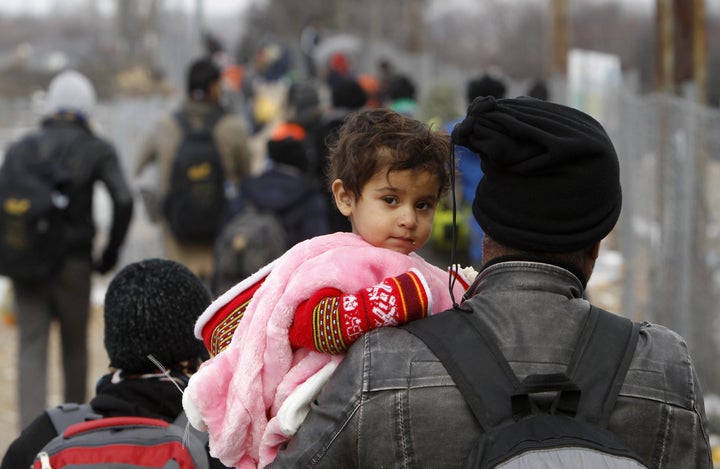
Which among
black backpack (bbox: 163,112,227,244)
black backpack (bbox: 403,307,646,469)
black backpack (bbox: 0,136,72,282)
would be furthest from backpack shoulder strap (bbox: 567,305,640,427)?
black backpack (bbox: 163,112,227,244)

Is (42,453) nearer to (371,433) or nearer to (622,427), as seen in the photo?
(371,433)

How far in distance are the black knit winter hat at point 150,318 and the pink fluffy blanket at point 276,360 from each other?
0.75m

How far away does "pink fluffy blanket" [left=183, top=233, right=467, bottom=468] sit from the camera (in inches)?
106

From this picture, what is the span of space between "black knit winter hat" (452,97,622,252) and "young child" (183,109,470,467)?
0.80 ft

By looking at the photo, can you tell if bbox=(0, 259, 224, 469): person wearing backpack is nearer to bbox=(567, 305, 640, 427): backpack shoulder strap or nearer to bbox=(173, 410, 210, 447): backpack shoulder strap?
bbox=(173, 410, 210, 447): backpack shoulder strap

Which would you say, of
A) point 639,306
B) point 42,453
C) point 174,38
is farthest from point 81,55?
point 42,453

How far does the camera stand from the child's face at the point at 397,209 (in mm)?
2889

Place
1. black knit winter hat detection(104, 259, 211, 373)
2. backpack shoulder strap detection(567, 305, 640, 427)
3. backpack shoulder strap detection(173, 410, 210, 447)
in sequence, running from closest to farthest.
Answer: backpack shoulder strap detection(567, 305, 640, 427)
backpack shoulder strap detection(173, 410, 210, 447)
black knit winter hat detection(104, 259, 211, 373)

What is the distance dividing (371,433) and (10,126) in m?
26.8

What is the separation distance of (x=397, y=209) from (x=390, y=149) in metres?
0.14

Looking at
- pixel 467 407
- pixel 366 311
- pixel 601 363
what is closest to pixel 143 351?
pixel 366 311

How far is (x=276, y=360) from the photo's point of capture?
2.73 m

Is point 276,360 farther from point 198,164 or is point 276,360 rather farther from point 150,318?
point 198,164

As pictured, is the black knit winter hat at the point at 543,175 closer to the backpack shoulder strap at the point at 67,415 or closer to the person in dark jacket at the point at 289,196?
the backpack shoulder strap at the point at 67,415
